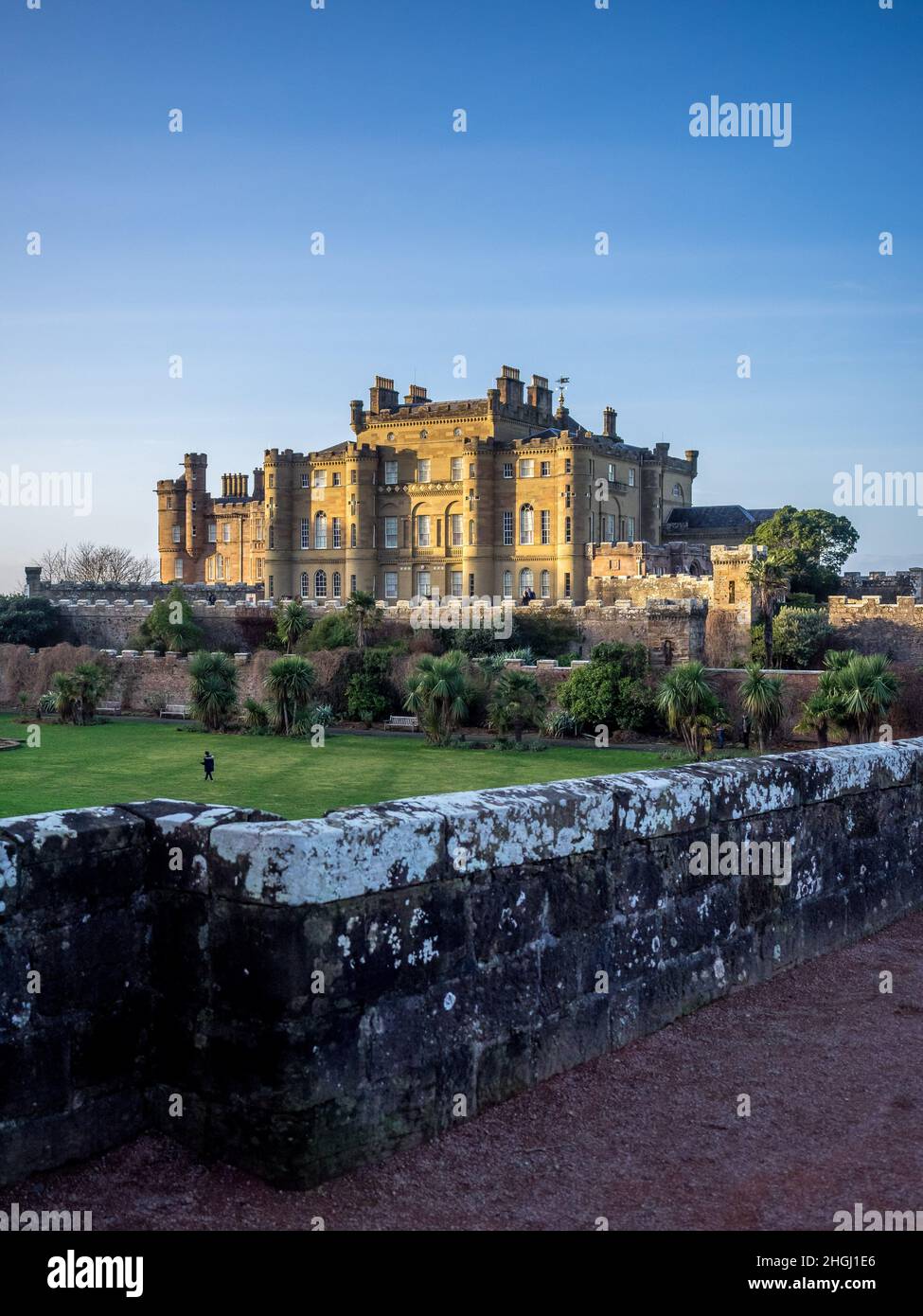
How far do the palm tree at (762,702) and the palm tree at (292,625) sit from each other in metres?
27.6

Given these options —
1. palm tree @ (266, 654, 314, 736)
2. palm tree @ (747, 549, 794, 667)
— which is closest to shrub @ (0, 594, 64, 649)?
palm tree @ (266, 654, 314, 736)

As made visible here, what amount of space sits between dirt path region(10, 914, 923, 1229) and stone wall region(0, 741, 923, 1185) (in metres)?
0.13

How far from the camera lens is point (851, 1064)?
468cm

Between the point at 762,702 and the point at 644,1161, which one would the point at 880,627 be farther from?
the point at 644,1161

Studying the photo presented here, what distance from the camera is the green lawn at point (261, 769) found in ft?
87.8

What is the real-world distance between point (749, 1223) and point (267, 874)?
Answer: 182cm

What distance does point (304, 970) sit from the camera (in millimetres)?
3830

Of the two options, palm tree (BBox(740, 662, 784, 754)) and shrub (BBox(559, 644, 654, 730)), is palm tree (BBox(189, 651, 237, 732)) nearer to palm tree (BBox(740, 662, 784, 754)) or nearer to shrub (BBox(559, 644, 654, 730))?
shrub (BBox(559, 644, 654, 730))

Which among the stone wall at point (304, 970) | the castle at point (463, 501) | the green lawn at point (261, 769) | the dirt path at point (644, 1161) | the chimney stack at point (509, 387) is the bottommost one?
the green lawn at point (261, 769)

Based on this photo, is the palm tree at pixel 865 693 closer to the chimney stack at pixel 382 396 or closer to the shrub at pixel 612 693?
the shrub at pixel 612 693

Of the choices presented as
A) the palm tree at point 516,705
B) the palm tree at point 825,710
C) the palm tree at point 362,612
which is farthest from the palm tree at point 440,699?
the palm tree at point 362,612

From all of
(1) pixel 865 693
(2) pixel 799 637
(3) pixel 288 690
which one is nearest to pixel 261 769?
(3) pixel 288 690

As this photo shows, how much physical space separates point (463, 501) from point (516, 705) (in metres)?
43.7

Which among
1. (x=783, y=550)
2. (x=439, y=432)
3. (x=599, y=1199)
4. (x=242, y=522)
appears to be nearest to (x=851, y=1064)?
(x=599, y=1199)
